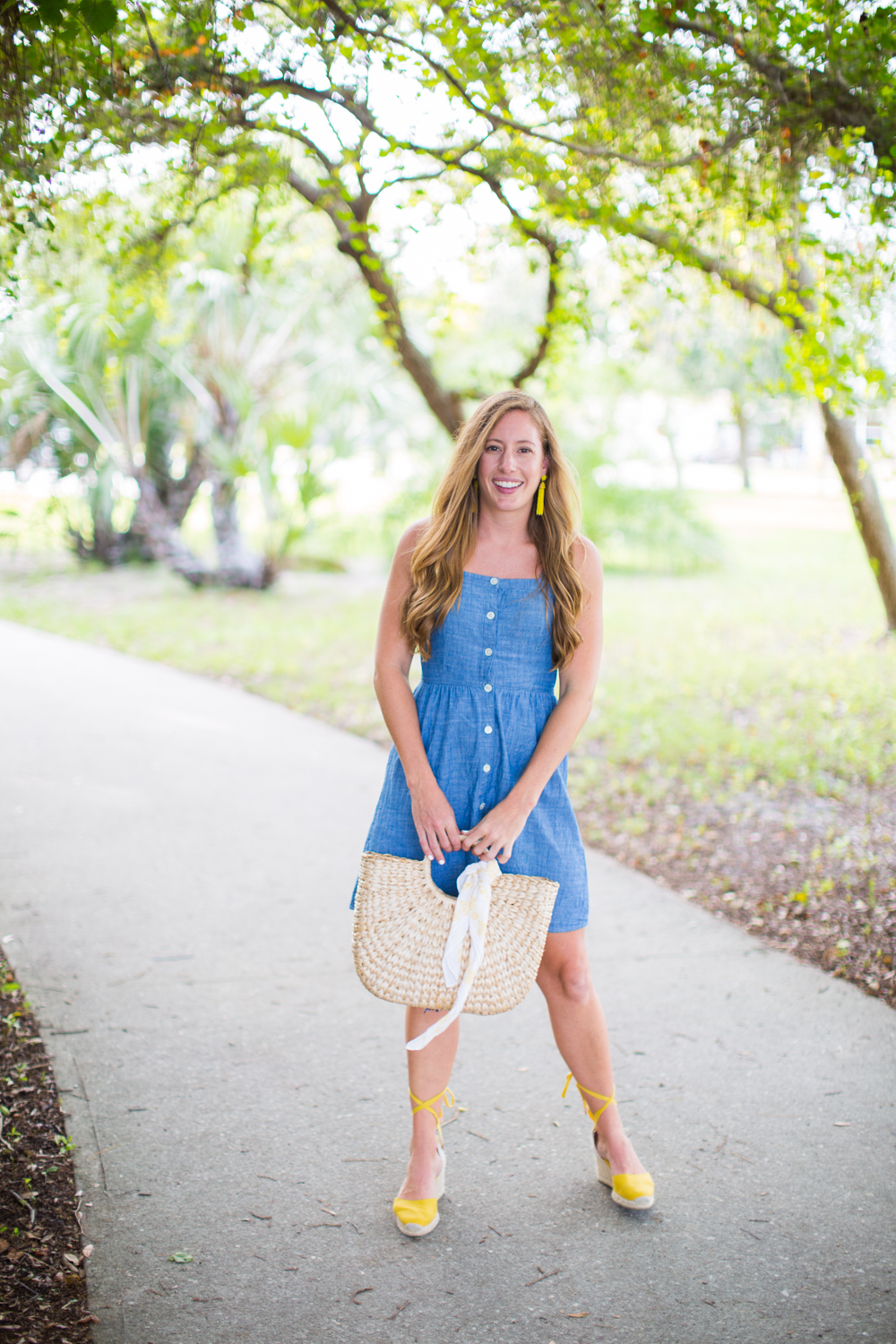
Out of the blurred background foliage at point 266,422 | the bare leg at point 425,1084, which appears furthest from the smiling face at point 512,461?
the blurred background foliage at point 266,422

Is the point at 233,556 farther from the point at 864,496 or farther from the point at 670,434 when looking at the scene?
the point at 670,434

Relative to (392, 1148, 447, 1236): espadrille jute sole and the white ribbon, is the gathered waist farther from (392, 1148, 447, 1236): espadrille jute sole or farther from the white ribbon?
(392, 1148, 447, 1236): espadrille jute sole

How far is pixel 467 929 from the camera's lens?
2.48 m

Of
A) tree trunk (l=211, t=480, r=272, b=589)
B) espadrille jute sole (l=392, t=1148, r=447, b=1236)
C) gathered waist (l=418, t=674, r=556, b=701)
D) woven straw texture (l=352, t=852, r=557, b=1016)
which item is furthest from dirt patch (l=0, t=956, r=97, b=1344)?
tree trunk (l=211, t=480, r=272, b=589)

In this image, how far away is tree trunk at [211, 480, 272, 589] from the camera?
14047mm

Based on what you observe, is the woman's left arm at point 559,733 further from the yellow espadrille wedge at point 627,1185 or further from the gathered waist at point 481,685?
the yellow espadrille wedge at point 627,1185

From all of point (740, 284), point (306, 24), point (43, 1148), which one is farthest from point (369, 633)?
point (43, 1148)

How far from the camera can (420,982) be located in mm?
Result: 2480

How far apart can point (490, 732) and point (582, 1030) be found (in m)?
0.82

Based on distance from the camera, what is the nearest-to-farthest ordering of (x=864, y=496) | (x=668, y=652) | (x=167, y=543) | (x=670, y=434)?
(x=864, y=496)
(x=668, y=652)
(x=167, y=543)
(x=670, y=434)

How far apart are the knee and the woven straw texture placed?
208 mm

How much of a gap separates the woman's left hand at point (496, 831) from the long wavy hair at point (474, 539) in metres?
0.42

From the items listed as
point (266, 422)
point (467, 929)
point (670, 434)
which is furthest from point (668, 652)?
point (670, 434)

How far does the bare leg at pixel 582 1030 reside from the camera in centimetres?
266
